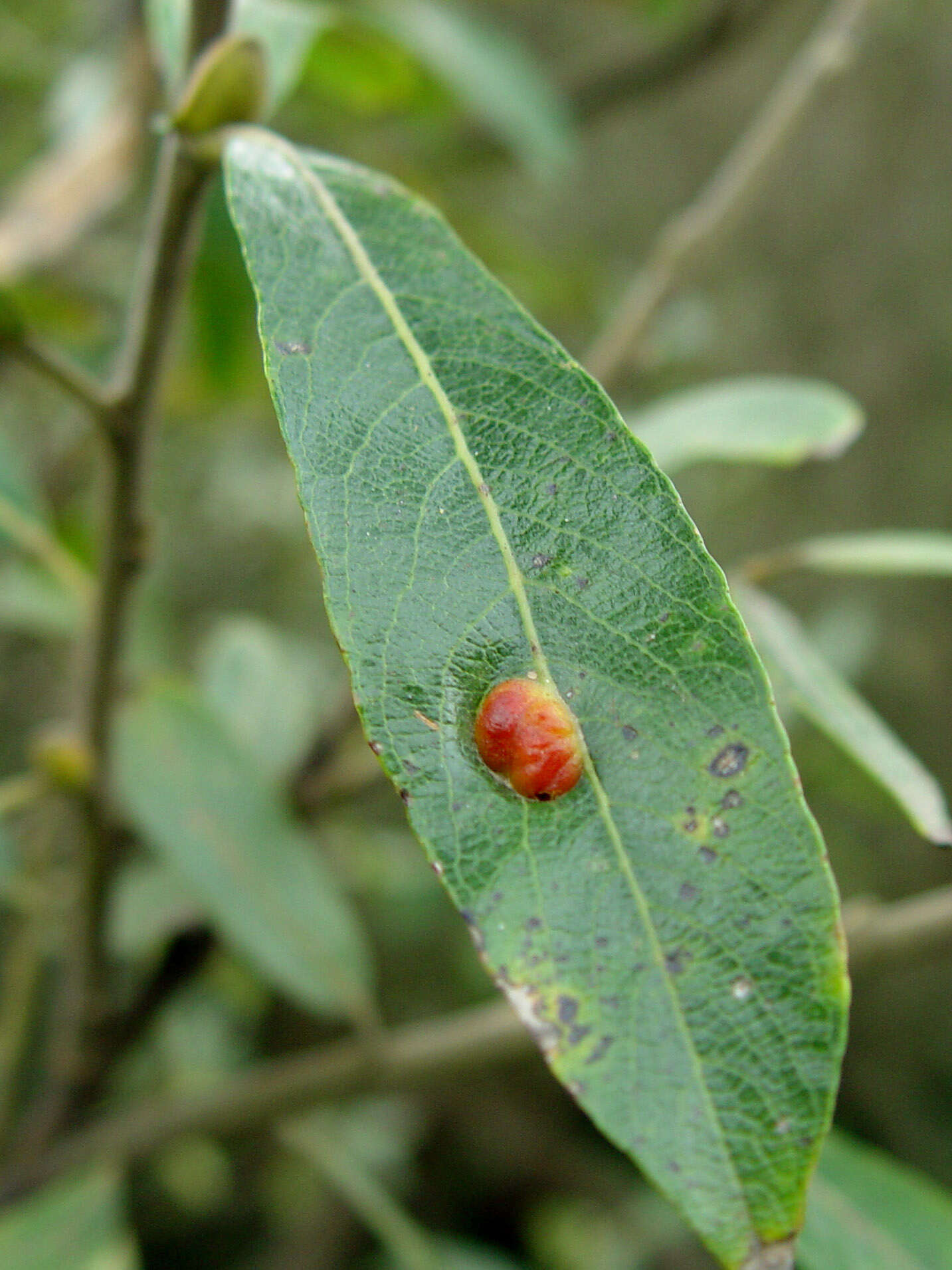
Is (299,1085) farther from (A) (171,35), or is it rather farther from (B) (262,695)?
(A) (171,35)

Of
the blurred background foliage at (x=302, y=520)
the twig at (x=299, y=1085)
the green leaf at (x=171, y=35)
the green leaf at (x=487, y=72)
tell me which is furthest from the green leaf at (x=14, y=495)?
the green leaf at (x=487, y=72)

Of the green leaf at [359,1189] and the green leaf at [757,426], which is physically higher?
the green leaf at [757,426]

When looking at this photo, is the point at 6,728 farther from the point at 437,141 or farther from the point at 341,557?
the point at 341,557

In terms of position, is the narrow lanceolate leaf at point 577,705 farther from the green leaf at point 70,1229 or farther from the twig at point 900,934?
the green leaf at point 70,1229

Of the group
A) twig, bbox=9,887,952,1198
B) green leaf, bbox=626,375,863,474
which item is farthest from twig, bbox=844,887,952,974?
green leaf, bbox=626,375,863,474

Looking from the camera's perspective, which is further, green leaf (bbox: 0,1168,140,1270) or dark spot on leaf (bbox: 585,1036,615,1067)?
green leaf (bbox: 0,1168,140,1270)

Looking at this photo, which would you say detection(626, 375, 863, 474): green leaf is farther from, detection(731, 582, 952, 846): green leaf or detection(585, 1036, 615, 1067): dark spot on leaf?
detection(585, 1036, 615, 1067): dark spot on leaf

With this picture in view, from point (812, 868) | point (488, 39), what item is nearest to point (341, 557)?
point (812, 868)
